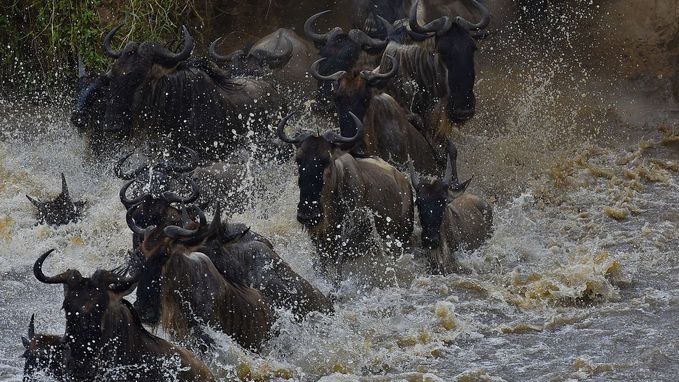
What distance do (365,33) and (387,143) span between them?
190 centimetres

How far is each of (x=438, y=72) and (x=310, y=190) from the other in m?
2.69

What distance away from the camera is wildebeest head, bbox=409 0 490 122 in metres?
11.1

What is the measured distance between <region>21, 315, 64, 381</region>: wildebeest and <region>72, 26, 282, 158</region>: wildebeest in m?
4.49

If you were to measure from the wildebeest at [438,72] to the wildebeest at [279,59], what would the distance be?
4.12ft

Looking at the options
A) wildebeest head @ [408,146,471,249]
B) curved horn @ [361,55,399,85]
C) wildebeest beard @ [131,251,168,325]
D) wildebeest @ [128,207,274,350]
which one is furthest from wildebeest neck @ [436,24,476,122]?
wildebeest beard @ [131,251,168,325]

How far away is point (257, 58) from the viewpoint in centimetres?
1226

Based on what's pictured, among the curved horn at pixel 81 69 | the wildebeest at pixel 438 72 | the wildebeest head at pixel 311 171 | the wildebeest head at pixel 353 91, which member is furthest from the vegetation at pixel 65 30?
the wildebeest head at pixel 311 171

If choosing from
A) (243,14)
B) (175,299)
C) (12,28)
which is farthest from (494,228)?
(12,28)

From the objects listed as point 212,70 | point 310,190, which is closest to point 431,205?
point 310,190

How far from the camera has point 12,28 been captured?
1371 centimetres

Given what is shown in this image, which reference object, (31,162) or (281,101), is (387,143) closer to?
(281,101)

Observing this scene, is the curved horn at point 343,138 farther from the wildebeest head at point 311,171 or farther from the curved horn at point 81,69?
the curved horn at point 81,69

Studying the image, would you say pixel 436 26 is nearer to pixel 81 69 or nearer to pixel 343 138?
pixel 343 138

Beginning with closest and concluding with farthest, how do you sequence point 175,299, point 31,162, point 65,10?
point 175,299
point 31,162
point 65,10
